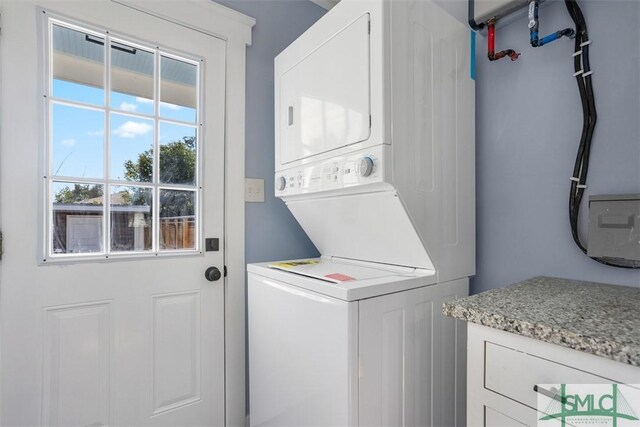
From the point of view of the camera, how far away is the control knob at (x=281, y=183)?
1.70 meters

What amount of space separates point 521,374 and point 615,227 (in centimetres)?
74

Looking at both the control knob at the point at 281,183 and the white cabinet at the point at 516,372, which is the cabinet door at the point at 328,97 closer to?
the control knob at the point at 281,183

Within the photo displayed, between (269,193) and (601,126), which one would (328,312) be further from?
(601,126)

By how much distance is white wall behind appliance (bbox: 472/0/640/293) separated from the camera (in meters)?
1.22

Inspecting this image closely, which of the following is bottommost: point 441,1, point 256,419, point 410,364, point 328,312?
point 256,419

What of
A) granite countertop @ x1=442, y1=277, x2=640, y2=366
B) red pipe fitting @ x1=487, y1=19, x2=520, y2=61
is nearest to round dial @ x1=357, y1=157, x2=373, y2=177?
granite countertop @ x1=442, y1=277, x2=640, y2=366

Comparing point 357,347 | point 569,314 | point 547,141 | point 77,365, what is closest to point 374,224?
point 357,347

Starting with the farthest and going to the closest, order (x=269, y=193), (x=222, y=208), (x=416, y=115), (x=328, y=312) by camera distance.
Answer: (x=269, y=193)
(x=222, y=208)
(x=416, y=115)
(x=328, y=312)

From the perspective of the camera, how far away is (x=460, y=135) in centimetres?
152

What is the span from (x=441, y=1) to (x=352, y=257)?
1349mm

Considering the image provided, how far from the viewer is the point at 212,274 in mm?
1739

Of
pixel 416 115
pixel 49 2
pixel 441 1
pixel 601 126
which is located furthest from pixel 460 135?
pixel 49 2

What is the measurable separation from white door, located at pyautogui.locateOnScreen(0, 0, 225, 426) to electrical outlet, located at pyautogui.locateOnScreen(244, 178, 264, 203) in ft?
0.50

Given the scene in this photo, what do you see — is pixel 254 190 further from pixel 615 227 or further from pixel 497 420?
pixel 615 227
